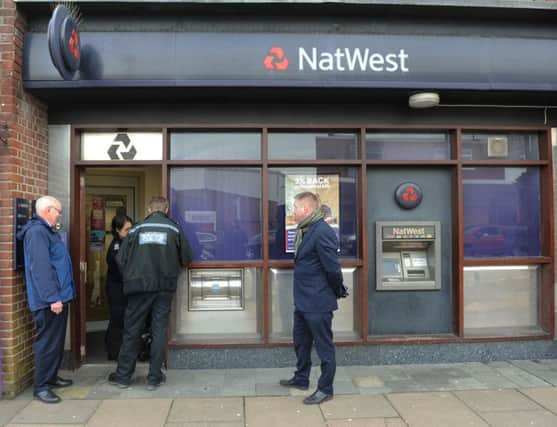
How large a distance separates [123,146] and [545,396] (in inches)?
196

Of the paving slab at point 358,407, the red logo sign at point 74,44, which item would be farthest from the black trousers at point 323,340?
the red logo sign at point 74,44

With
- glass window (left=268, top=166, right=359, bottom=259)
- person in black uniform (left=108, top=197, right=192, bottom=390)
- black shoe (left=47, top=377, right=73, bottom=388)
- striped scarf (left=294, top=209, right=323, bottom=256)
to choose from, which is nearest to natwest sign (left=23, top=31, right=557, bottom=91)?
glass window (left=268, top=166, right=359, bottom=259)

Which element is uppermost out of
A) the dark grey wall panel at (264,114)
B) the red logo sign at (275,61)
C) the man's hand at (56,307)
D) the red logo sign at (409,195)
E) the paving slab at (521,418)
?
the red logo sign at (275,61)

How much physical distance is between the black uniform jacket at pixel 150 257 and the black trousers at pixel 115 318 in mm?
1029

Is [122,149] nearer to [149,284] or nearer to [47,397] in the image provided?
[149,284]

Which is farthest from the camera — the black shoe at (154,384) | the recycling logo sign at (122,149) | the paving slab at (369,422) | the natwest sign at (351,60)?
the recycling logo sign at (122,149)

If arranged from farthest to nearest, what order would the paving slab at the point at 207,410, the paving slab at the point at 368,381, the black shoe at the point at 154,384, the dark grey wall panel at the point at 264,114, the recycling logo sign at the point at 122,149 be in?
the recycling logo sign at the point at 122,149, the dark grey wall panel at the point at 264,114, the paving slab at the point at 368,381, the black shoe at the point at 154,384, the paving slab at the point at 207,410

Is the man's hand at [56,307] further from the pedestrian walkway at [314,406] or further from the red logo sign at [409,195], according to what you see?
the red logo sign at [409,195]

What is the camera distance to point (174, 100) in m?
4.79

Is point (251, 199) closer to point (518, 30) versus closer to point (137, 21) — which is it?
point (137, 21)

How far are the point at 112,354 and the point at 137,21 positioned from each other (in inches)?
147

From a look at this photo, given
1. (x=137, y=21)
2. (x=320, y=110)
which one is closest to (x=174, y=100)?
(x=137, y=21)

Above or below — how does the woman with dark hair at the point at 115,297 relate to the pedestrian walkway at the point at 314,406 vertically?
above

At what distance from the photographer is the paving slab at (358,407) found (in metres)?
3.74
